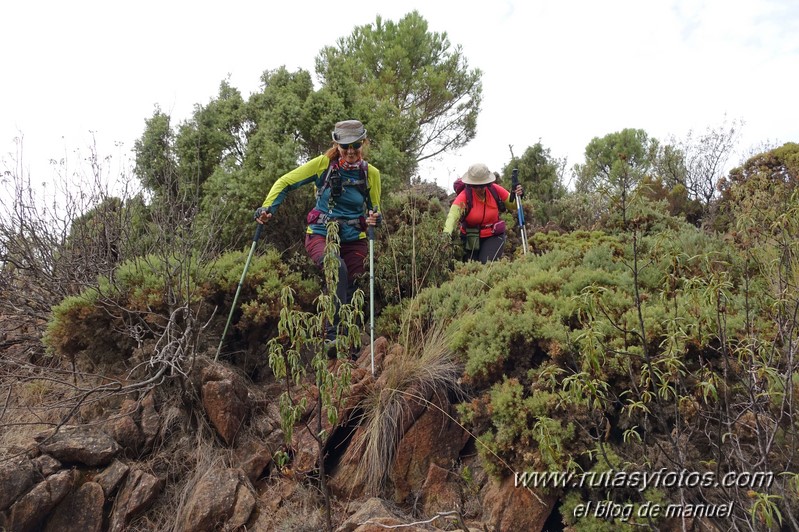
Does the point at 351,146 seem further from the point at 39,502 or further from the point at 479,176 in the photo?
the point at 39,502

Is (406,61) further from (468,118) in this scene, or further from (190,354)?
(190,354)

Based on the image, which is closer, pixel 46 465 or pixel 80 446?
pixel 46 465

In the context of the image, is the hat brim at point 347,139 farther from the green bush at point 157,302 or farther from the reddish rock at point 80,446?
the reddish rock at point 80,446

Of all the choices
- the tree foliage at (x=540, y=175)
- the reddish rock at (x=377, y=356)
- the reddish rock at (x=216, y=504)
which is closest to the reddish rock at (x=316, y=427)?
the reddish rock at (x=377, y=356)

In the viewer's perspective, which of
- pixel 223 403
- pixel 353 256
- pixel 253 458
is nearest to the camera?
pixel 253 458

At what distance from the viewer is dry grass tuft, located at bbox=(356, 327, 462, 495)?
4.10 meters

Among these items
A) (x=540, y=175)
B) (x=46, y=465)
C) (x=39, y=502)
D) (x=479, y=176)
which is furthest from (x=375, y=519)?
(x=540, y=175)

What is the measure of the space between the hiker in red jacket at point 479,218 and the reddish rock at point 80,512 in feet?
15.5

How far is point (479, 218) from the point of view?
7.17m

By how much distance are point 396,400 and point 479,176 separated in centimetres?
387

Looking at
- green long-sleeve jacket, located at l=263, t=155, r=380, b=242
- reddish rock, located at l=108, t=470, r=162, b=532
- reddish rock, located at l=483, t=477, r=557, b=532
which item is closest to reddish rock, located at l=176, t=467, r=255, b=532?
reddish rock, located at l=108, t=470, r=162, b=532

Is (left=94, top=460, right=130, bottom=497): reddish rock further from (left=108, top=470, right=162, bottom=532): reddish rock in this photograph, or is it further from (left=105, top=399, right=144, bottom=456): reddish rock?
(left=105, top=399, right=144, bottom=456): reddish rock

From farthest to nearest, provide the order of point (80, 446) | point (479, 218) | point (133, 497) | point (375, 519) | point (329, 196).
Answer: point (479, 218) < point (329, 196) < point (80, 446) < point (133, 497) < point (375, 519)

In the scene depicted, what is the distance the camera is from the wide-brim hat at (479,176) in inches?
284
